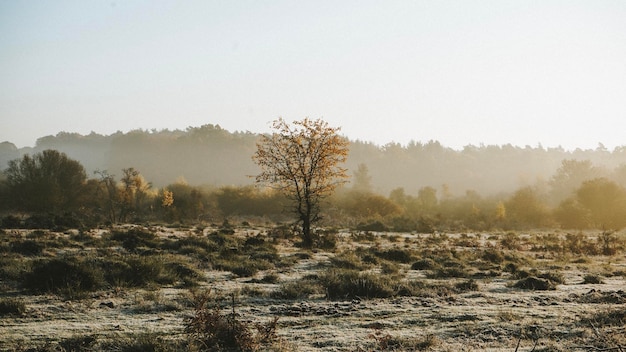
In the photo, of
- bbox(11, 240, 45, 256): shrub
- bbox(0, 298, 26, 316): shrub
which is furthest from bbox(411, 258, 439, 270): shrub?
bbox(11, 240, 45, 256): shrub

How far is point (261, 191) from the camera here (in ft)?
238

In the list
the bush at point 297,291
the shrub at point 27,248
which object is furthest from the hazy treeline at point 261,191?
the bush at point 297,291

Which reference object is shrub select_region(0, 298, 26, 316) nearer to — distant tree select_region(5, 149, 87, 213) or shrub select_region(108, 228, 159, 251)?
shrub select_region(108, 228, 159, 251)

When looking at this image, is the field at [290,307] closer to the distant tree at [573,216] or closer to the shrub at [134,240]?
the shrub at [134,240]

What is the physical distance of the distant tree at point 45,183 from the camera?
4376 centimetres

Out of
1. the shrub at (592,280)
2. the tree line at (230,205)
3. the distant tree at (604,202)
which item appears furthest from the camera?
the distant tree at (604,202)

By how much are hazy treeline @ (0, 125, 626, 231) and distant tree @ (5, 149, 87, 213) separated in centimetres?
11

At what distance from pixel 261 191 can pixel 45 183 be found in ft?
115

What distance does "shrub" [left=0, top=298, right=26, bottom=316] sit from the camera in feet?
23.8

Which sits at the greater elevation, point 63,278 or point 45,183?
point 45,183

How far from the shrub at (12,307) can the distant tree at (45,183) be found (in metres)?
40.5

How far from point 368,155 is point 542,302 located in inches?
6318

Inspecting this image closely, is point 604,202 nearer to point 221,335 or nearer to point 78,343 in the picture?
point 221,335

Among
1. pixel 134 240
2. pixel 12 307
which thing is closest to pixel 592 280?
pixel 12 307
